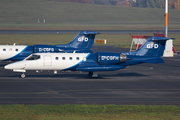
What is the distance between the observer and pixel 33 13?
636ft

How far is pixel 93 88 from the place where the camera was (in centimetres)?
2658

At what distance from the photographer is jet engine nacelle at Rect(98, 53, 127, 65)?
31938mm

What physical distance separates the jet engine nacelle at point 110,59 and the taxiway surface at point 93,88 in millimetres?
1713

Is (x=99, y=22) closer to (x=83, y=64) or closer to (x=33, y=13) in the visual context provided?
(x=33, y=13)

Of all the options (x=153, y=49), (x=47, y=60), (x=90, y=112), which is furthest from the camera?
(x=153, y=49)

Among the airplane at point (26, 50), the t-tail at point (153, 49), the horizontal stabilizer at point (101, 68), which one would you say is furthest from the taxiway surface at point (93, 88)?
the airplane at point (26, 50)

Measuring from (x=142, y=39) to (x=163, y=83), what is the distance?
1187 inches

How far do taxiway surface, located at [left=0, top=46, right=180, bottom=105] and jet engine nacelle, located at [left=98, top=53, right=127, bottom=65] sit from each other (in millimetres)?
1713

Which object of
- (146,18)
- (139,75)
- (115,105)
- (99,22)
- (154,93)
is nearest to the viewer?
(115,105)

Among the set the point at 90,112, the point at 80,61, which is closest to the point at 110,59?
the point at 80,61

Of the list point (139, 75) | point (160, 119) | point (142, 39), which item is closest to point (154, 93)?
point (160, 119)

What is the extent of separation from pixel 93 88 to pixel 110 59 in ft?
20.3

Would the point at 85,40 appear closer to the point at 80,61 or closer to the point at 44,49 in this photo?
the point at 44,49

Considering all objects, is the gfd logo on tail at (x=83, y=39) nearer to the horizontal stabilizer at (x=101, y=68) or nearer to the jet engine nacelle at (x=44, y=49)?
the jet engine nacelle at (x=44, y=49)
